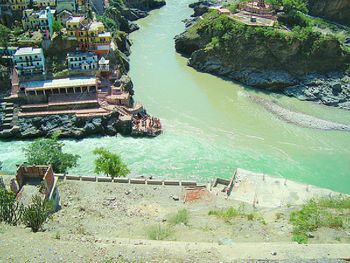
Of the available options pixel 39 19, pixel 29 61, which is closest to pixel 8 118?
pixel 29 61

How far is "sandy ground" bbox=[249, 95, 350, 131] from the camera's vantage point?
1869 inches

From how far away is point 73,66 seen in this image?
51375 mm

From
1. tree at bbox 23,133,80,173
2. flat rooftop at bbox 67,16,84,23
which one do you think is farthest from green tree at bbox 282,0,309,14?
tree at bbox 23,133,80,173

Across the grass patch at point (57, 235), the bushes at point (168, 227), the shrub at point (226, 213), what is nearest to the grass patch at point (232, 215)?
the shrub at point (226, 213)

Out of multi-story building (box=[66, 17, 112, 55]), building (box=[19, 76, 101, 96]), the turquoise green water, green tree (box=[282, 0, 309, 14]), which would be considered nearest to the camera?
the turquoise green water

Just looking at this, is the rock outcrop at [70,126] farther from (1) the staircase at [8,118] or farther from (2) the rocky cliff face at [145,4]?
(2) the rocky cliff face at [145,4]

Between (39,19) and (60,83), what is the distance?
11.0 m

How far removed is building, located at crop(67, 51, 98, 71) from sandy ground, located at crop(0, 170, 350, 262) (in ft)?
83.5

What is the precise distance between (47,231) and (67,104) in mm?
29238

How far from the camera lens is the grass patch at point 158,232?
2191 cm

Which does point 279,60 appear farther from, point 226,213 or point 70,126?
point 226,213

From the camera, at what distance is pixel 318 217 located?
2441cm

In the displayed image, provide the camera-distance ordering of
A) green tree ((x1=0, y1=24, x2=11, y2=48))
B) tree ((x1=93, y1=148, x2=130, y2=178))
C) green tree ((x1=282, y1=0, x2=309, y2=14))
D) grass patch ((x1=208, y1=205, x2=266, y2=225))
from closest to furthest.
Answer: grass patch ((x1=208, y1=205, x2=266, y2=225)) → tree ((x1=93, y1=148, x2=130, y2=178)) → green tree ((x1=0, y1=24, x2=11, y2=48)) → green tree ((x1=282, y1=0, x2=309, y2=14))

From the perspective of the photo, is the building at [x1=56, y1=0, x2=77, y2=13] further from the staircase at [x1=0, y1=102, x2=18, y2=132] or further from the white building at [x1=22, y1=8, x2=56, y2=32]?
the staircase at [x1=0, y1=102, x2=18, y2=132]
